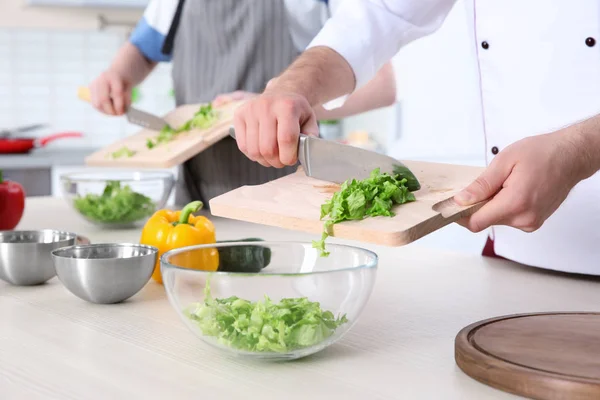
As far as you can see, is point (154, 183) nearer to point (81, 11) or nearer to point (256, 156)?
point (256, 156)

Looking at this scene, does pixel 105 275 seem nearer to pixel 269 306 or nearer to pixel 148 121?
pixel 269 306

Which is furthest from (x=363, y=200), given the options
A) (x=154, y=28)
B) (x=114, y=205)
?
(x=154, y=28)

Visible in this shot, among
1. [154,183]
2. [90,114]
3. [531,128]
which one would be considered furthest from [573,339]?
[90,114]

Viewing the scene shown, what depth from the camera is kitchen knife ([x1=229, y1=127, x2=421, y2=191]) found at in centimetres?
113

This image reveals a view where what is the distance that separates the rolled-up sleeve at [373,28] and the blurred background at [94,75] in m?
1.29

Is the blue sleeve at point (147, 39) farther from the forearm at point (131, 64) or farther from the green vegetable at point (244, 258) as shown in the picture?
the green vegetable at point (244, 258)

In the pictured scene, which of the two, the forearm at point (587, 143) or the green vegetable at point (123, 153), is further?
the green vegetable at point (123, 153)

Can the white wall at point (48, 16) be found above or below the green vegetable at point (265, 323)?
above

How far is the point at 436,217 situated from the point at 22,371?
51 cm

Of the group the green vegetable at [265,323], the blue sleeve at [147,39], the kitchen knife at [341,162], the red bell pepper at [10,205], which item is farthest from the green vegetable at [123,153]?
the green vegetable at [265,323]

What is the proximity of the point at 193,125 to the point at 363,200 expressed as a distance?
1144mm

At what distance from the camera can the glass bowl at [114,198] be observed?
5.97ft

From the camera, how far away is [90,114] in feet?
14.0

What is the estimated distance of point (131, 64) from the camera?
239cm
